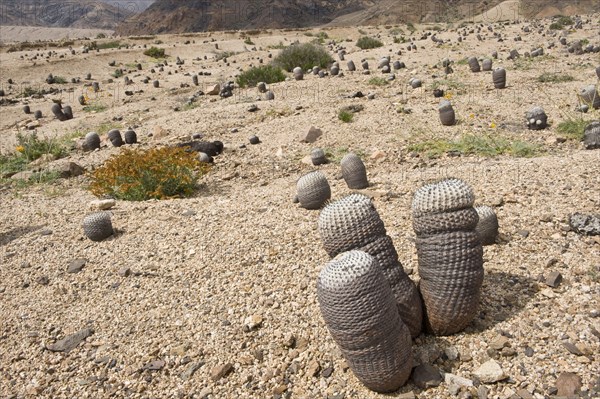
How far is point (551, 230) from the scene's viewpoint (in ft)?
12.1

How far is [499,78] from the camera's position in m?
9.52

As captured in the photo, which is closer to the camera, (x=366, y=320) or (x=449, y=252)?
(x=366, y=320)

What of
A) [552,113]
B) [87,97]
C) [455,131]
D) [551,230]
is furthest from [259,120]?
[87,97]

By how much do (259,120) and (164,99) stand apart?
5.73m

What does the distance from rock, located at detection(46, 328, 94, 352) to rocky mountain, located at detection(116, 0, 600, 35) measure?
1635 inches

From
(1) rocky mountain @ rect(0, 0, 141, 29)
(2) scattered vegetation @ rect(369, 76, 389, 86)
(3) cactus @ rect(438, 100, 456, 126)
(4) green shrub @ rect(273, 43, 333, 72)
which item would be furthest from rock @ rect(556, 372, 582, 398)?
(1) rocky mountain @ rect(0, 0, 141, 29)

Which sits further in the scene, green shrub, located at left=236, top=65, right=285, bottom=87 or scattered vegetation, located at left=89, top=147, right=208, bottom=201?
green shrub, located at left=236, top=65, right=285, bottom=87

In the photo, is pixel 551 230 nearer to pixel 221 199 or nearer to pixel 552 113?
pixel 221 199

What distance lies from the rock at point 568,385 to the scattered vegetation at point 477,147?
4.23 m

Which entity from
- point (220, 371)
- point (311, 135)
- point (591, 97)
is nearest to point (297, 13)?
point (311, 135)

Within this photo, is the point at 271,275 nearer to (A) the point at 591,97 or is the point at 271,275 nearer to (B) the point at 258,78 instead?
(A) the point at 591,97

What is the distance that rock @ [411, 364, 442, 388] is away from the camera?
242cm

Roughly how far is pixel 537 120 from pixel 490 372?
5689 mm

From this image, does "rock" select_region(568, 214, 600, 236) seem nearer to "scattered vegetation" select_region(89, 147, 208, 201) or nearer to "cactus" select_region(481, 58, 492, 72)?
"scattered vegetation" select_region(89, 147, 208, 201)
